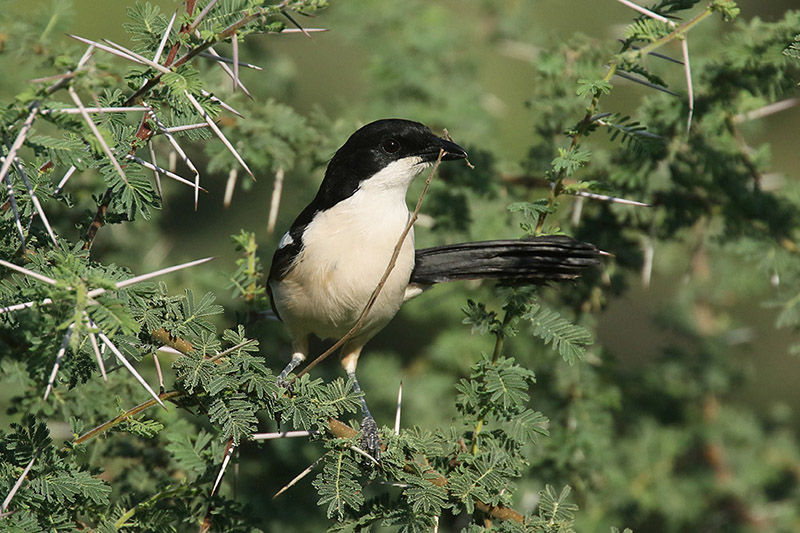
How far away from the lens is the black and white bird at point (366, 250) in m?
3.20

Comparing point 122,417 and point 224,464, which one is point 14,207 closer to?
point 122,417

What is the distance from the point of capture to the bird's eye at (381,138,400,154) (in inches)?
133

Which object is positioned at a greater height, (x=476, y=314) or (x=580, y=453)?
(x=476, y=314)

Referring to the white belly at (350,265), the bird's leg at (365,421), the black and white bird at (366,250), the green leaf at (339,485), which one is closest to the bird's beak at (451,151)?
the black and white bird at (366,250)

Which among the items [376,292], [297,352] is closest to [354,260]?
[376,292]

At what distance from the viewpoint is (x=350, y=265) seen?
10.5 ft

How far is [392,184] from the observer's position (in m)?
3.39

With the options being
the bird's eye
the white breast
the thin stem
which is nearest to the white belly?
the white breast

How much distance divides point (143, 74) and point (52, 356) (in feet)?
2.84

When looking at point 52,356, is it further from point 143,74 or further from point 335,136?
point 335,136

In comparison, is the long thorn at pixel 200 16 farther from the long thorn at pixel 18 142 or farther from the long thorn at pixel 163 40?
the long thorn at pixel 18 142

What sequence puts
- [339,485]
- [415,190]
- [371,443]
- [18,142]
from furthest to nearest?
[415,190]
[371,443]
[339,485]
[18,142]

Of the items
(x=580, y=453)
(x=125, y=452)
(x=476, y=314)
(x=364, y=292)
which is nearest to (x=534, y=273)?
(x=476, y=314)

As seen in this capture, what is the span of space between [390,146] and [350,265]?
582mm
